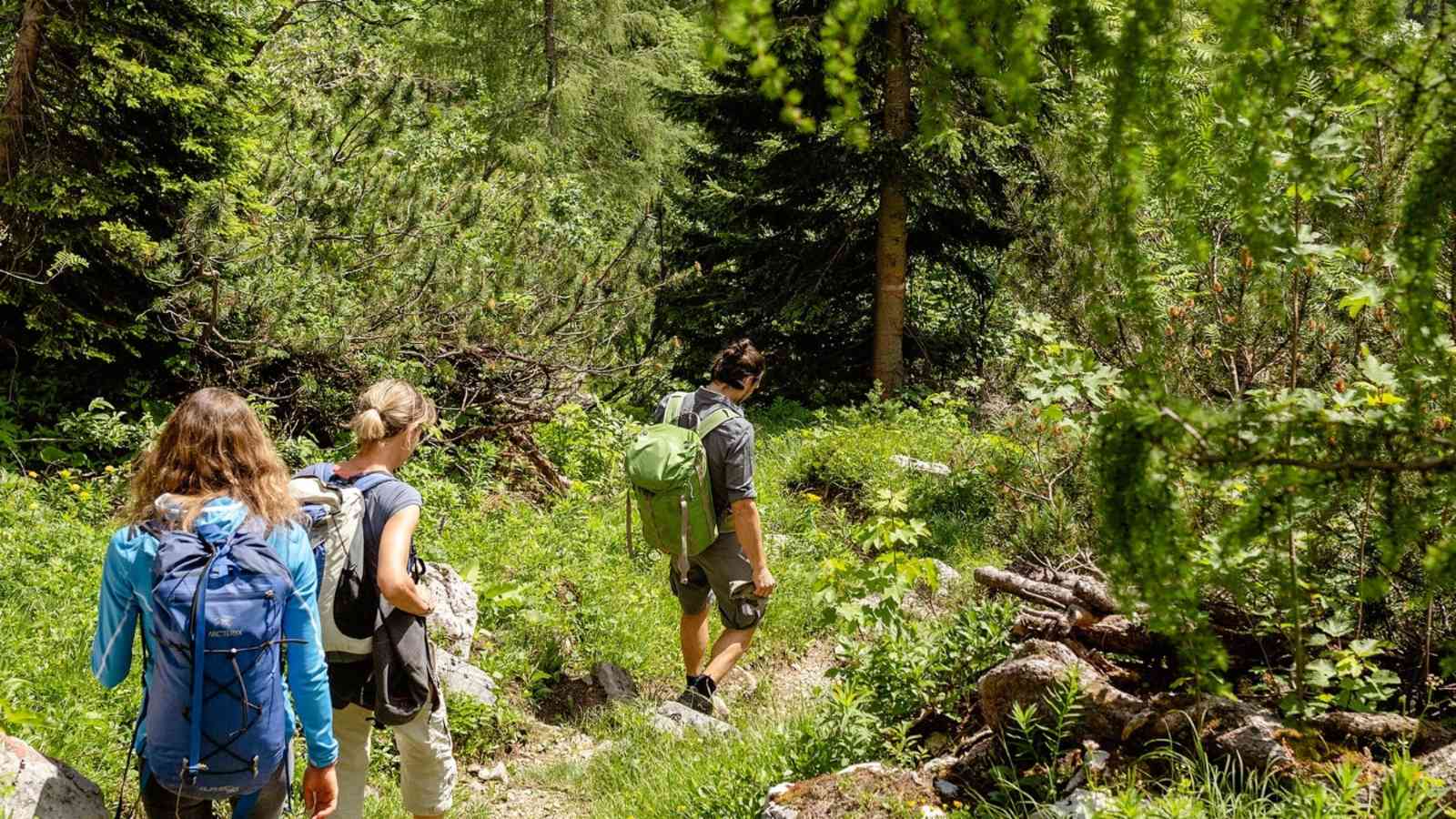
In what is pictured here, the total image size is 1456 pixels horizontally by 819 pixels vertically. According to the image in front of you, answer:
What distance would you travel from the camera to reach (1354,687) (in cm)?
356

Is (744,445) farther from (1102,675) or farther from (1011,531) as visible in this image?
(1011,531)

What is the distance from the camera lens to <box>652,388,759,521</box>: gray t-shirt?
17.1 ft

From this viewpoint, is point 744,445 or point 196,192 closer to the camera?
point 744,445

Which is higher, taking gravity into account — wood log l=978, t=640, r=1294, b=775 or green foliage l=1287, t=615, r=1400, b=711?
green foliage l=1287, t=615, r=1400, b=711

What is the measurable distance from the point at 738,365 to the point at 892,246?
26.9ft

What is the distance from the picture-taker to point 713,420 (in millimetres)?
5230

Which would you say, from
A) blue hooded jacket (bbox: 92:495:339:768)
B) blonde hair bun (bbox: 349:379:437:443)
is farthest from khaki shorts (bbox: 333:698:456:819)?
blonde hair bun (bbox: 349:379:437:443)

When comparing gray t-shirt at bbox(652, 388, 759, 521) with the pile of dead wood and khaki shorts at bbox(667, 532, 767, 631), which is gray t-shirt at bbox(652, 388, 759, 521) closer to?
khaki shorts at bbox(667, 532, 767, 631)

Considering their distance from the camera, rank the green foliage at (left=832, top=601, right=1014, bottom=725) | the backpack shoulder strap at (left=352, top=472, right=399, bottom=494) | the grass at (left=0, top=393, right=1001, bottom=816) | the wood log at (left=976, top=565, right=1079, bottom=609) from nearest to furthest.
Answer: the backpack shoulder strap at (left=352, top=472, right=399, bottom=494) → the green foliage at (left=832, top=601, right=1014, bottom=725) → the grass at (left=0, top=393, right=1001, bottom=816) → the wood log at (left=976, top=565, right=1079, bottom=609)

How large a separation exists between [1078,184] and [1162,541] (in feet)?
2.56

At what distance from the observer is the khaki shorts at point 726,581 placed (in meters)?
5.45

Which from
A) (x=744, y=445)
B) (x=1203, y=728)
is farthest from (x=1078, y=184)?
(x=744, y=445)

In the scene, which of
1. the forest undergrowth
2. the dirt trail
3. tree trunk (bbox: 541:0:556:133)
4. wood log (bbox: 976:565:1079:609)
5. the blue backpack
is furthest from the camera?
tree trunk (bbox: 541:0:556:133)

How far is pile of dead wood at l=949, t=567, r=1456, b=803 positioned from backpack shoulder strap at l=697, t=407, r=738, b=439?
1.66 meters
